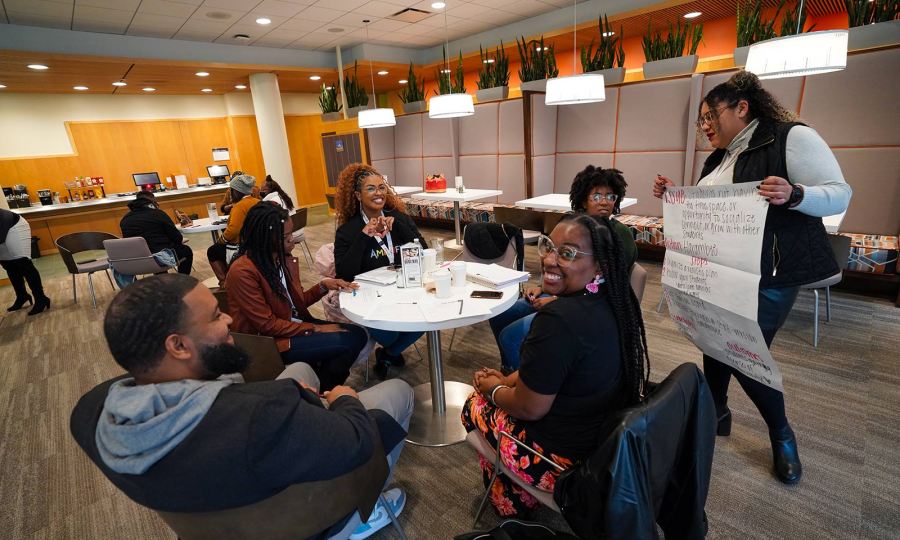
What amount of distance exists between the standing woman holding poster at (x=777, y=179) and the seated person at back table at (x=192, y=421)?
1.57 metres

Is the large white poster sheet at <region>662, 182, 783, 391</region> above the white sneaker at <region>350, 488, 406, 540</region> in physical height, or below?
above

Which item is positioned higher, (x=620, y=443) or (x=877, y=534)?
(x=620, y=443)

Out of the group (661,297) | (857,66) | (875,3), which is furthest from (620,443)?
(875,3)

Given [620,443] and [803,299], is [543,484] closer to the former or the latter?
[620,443]

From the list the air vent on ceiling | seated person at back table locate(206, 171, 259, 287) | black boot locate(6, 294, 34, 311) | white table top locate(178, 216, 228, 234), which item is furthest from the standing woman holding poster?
black boot locate(6, 294, 34, 311)

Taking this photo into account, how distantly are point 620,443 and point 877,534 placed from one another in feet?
4.87

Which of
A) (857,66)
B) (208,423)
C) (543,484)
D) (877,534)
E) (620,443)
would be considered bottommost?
(877,534)

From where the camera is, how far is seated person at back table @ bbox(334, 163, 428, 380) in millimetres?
2510

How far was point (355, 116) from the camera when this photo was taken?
26.7 ft

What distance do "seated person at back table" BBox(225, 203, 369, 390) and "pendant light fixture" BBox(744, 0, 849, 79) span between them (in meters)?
2.96

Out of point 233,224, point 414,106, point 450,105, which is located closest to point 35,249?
point 233,224

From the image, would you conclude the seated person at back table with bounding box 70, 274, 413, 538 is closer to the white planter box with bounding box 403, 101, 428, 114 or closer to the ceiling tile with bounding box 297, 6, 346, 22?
the ceiling tile with bounding box 297, 6, 346, 22

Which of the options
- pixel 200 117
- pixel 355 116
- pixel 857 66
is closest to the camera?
pixel 857 66

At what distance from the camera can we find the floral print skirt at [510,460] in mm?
1335
